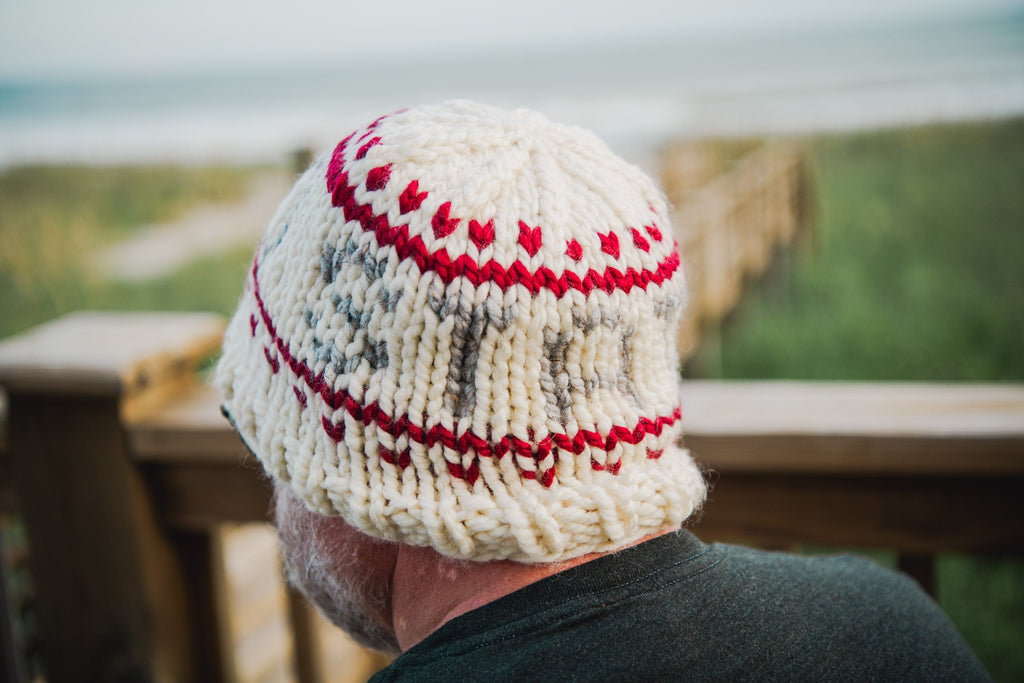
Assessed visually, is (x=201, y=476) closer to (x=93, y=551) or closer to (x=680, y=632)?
(x=93, y=551)

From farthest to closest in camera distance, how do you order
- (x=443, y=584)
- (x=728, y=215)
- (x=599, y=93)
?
1. (x=599, y=93)
2. (x=728, y=215)
3. (x=443, y=584)

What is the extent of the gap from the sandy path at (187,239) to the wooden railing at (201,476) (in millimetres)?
6501

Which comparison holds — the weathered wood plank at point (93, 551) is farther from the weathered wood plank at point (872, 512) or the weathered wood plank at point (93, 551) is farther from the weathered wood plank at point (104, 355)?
the weathered wood plank at point (872, 512)

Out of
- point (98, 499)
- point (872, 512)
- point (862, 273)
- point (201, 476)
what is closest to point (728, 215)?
point (862, 273)

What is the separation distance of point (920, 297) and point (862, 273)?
0.95 m

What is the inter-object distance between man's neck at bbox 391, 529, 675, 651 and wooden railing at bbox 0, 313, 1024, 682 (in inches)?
20.4

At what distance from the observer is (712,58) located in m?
34.7

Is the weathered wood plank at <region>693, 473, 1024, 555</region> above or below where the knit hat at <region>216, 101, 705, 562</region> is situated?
below

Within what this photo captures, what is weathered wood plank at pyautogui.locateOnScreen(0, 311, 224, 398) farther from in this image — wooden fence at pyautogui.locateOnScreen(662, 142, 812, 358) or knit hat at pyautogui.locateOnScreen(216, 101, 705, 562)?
wooden fence at pyautogui.locateOnScreen(662, 142, 812, 358)

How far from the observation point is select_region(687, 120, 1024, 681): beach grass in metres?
3.63

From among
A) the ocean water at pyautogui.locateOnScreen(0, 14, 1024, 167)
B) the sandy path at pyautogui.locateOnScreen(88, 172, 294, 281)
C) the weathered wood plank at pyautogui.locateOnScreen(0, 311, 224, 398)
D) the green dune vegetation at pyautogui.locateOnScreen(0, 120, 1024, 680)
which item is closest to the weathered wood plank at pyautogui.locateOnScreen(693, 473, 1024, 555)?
the weathered wood plank at pyautogui.locateOnScreen(0, 311, 224, 398)

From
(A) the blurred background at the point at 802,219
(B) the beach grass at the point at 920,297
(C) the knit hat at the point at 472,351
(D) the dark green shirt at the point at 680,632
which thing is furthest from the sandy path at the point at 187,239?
(D) the dark green shirt at the point at 680,632

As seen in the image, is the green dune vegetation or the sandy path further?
the sandy path

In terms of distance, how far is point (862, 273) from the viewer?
820 centimetres
